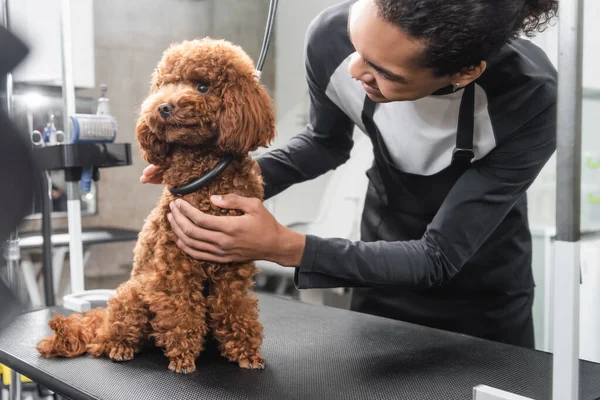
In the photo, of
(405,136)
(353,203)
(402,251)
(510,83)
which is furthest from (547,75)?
(353,203)

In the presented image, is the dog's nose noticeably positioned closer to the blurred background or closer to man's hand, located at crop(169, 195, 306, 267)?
man's hand, located at crop(169, 195, 306, 267)

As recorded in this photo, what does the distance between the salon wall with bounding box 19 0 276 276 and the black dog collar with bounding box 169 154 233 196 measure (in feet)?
6.88

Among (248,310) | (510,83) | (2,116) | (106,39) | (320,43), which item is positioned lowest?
(248,310)

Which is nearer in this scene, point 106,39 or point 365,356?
point 365,356

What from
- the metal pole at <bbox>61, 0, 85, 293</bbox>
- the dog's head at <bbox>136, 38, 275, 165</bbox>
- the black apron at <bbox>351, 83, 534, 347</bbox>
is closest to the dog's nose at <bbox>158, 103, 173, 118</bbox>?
the dog's head at <bbox>136, 38, 275, 165</bbox>

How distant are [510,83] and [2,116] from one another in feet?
2.77

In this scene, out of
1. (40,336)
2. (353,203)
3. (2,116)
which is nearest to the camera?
(2,116)

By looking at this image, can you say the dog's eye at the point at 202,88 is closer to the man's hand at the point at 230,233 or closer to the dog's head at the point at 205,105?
the dog's head at the point at 205,105

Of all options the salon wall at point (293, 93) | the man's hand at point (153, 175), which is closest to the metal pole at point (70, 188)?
the man's hand at point (153, 175)

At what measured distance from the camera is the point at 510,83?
1058 millimetres

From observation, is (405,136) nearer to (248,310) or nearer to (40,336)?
(248,310)

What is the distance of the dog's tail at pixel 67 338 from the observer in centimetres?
100

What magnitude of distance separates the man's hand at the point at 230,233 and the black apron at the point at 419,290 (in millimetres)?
396

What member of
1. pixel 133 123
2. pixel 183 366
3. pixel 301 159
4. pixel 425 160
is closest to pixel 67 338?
pixel 183 366
